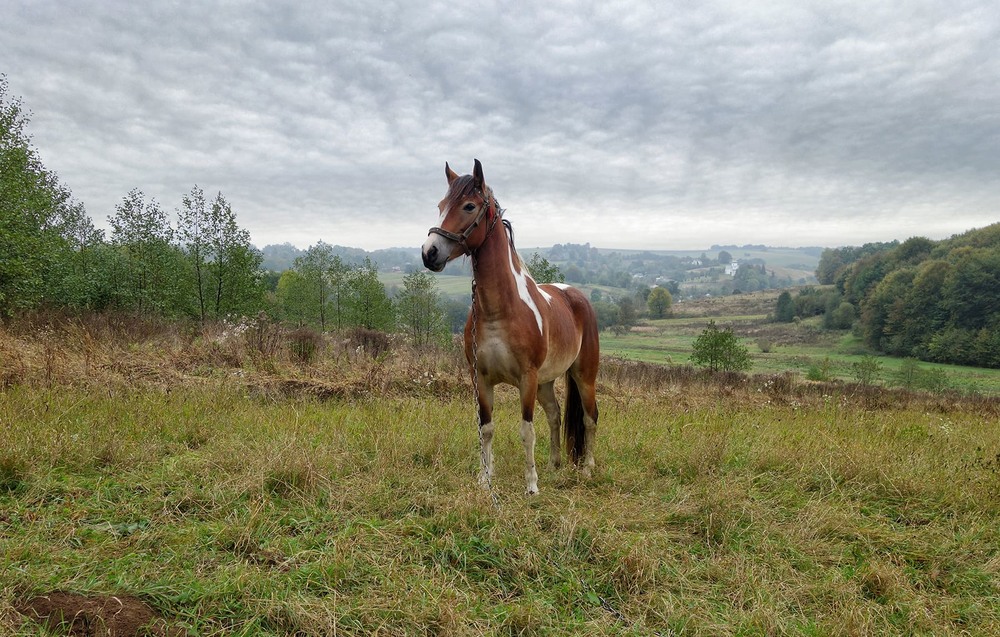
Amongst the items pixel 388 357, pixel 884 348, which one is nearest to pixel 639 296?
pixel 884 348

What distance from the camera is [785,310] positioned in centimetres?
8450

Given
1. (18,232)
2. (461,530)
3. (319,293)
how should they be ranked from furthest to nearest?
(319,293), (18,232), (461,530)

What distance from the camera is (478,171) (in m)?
3.76

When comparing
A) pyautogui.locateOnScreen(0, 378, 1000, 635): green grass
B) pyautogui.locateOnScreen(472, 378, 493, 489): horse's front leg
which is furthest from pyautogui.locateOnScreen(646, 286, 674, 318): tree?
pyautogui.locateOnScreen(472, 378, 493, 489): horse's front leg

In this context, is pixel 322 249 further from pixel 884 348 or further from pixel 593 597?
pixel 884 348

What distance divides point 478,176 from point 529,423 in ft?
7.27

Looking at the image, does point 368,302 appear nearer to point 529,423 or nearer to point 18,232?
point 18,232

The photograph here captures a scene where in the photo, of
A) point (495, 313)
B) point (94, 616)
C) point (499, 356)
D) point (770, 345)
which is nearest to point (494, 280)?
point (495, 313)

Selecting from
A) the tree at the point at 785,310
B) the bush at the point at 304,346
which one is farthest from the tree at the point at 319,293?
the tree at the point at 785,310

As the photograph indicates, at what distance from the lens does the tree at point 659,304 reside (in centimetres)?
9538

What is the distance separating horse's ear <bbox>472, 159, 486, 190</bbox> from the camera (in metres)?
3.72

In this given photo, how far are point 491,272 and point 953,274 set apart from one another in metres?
78.7

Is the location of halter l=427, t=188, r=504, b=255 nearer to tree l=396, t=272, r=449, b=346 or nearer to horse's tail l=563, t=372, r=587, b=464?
horse's tail l=563, t=372, r=587, b=464

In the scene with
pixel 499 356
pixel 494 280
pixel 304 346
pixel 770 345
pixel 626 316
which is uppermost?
pixel 494 280
